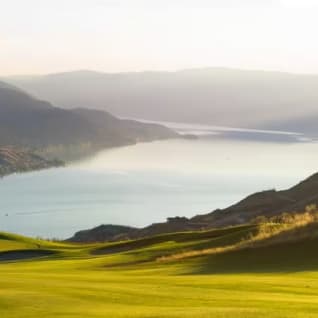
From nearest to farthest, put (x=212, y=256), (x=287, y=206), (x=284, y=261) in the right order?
(x=284, y=261)
(x=212, y=256)
(x=287, y=206)

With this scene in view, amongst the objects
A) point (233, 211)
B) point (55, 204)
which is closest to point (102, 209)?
point (55, 204)

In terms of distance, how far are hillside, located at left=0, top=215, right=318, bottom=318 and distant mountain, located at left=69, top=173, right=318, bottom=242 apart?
4034cm

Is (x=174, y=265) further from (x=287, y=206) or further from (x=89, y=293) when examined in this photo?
(x=287, y=206)

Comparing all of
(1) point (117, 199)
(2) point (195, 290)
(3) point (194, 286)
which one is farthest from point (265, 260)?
(1) point (117, 199)

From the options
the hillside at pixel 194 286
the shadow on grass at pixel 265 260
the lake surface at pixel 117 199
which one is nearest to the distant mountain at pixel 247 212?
the hillside at pixel 194 286

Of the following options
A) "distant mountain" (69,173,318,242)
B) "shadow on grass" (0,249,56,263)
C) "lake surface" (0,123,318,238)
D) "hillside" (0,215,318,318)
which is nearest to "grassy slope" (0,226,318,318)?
"hillside" (0,215,318,318)

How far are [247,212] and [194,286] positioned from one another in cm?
5930

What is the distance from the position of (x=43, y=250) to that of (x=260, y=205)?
1621 inches

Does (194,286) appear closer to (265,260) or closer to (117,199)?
(265,260)

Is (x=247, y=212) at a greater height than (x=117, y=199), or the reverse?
(x=117, y=199)

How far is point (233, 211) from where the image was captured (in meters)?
76.8

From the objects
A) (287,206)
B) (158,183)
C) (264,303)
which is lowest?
(264,303)

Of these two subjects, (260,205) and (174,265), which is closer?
(174,265)

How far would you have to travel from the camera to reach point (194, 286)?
15.2 meters
